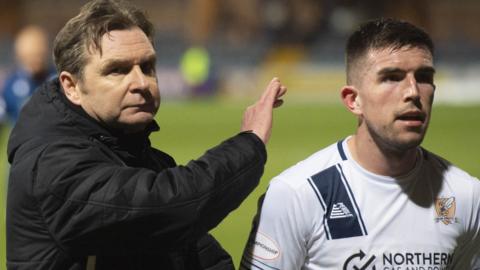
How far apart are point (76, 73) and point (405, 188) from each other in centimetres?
136

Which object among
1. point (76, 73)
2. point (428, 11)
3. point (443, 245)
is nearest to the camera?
point (76, 73)

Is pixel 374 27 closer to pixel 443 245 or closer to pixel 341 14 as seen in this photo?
pixel 443 245

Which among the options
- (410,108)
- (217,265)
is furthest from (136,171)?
(410,108)

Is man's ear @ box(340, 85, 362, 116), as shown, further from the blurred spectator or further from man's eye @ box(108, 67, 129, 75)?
the blurred spectator

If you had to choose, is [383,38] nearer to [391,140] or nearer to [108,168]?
[391,140]

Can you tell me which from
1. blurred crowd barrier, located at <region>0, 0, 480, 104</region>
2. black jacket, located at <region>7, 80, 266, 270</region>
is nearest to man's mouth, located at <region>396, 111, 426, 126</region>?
black jacket, located at <region>7, 80, 266, 270</region>

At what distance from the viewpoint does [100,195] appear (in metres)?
3.22

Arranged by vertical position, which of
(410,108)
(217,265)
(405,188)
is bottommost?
(217,265)

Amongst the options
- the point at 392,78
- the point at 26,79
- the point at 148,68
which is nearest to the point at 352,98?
the point at 392,78

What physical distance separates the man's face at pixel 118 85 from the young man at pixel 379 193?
637mm

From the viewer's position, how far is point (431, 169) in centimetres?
394

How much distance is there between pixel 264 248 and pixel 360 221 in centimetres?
38

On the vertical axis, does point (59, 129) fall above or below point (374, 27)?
below

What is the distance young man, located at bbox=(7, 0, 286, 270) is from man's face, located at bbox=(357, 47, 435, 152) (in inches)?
15.9
